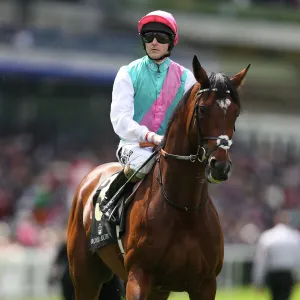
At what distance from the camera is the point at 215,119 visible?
594 cm

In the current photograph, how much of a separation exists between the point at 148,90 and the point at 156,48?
0.28 meters

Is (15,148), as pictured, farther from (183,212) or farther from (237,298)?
(183,212)

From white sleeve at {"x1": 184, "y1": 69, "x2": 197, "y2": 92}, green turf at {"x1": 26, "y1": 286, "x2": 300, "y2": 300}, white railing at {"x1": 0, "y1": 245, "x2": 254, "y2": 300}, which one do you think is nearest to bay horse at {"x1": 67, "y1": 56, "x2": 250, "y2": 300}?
white sleeve at {"x1": 184, "y1": 69, "x2": 197, "y2": 92}

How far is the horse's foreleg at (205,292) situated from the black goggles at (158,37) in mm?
1595

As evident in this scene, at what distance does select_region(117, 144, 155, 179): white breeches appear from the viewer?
6746 millimetres

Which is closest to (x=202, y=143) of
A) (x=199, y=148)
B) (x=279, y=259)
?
(x=199, y=148)

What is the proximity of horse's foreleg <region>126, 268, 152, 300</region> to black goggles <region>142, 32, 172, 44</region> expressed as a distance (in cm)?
152

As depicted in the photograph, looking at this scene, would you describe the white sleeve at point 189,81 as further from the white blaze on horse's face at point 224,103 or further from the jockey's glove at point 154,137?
the white blaze on horse's face at point 224,103

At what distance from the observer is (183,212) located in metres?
6.45

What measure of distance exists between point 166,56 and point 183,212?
1.13 m

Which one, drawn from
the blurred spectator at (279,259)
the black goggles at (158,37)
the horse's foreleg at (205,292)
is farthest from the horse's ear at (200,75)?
the blurred spectator at (279,259)

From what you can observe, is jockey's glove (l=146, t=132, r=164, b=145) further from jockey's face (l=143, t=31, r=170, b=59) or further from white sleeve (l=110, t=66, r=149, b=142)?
jockey's face (l=143, t=31, r=170, b=59)

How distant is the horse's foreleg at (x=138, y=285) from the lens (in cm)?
634

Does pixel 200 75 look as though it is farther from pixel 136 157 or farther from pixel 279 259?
pixel 279 259
